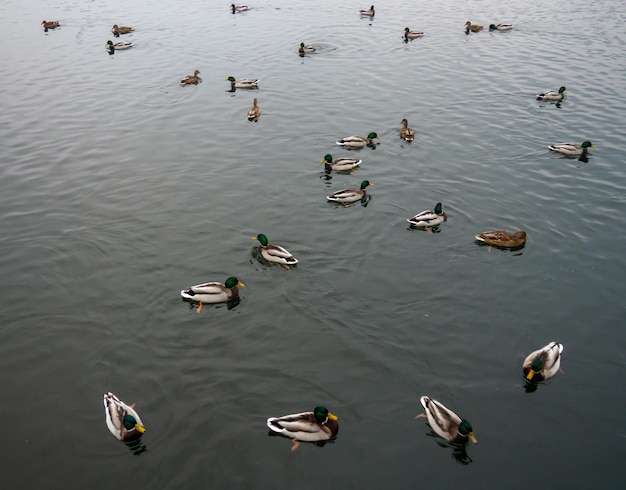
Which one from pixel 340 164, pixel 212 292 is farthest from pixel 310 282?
pixel 340 164

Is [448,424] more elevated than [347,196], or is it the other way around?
[347,196]

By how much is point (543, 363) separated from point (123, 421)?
9.04 m

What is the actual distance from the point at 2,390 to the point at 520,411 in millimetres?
11386

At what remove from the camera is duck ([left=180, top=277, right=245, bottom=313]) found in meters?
13.8

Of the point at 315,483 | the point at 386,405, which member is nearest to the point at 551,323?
the point at 386,405

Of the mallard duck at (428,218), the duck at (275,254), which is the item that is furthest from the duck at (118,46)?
the mallard duck at (428,218)

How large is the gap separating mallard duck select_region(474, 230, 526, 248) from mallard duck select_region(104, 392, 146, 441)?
1099 centimetres

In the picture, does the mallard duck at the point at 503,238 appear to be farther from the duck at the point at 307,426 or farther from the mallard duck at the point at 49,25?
the mallard duck at the point at 49,25

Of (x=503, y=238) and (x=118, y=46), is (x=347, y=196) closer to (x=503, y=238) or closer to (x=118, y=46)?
(x=503, y=238)

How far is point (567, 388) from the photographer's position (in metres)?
11.5

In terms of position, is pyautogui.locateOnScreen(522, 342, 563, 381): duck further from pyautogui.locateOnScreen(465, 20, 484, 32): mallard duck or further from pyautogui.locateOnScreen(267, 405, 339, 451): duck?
pyautogui.locateOnScreen(465, 20, 484, 32): mallard duck

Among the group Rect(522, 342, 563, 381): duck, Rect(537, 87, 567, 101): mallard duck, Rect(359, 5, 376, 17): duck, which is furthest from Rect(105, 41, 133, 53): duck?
Rect(522, 342, 563, 381): duck

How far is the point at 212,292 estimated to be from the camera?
13.8 metres

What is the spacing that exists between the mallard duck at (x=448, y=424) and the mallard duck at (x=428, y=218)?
7.21 metres
